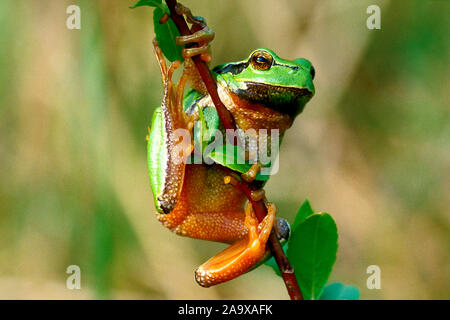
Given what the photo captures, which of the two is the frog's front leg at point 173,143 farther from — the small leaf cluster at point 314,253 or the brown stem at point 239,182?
the small leaf cluster at point 314,253

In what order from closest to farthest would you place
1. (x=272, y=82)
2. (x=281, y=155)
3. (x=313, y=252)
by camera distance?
(x=313, y=252) → (x=272, y=82) → (x=281, y=155)

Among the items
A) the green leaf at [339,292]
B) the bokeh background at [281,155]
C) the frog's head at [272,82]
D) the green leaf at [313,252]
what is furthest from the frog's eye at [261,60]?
the bokeh background at [281,155]

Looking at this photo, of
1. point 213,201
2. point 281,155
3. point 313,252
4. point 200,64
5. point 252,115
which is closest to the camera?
point 200,64

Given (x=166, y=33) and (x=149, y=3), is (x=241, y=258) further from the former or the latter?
(x=149, y=3)

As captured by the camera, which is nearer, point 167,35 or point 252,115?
point 167,35

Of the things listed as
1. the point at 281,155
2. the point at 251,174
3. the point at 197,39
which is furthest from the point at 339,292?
the point at 281,155
